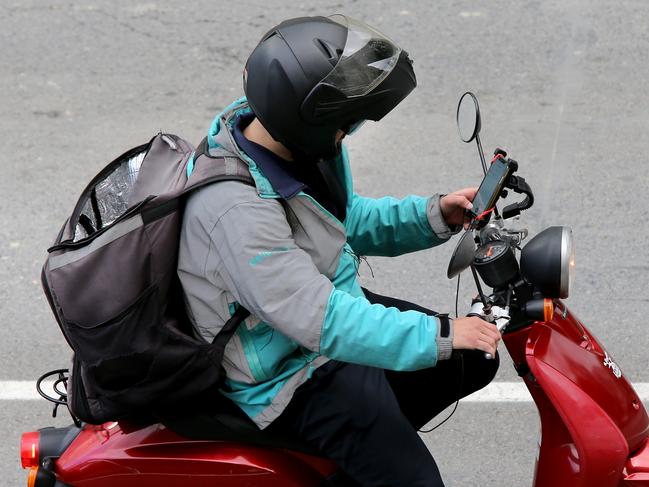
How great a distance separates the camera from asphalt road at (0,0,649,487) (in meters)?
4.45

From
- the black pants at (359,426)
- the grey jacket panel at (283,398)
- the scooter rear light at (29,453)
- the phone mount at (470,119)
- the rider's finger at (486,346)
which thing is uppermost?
the phone mount at (470,119)

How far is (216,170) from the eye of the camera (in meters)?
2.54

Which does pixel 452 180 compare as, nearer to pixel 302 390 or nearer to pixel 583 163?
pixel 583 163

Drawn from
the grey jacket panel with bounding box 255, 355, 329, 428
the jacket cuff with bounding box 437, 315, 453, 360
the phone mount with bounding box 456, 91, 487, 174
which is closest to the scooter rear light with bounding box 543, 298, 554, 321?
the jacket cuff with bounding box 437, 315, 453, 360

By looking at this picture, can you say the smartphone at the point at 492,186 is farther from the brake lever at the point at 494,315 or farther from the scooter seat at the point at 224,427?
the scooter seat at the point at 224,427

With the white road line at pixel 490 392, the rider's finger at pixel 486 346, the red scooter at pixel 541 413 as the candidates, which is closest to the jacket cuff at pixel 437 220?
the red scooter at pixel 541 413

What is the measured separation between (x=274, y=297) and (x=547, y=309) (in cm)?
66

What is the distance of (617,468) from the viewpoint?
2.70m

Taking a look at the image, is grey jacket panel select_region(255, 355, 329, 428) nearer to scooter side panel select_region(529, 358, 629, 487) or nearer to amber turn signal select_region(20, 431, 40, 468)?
scooter side panel select_region(529, 358, 629, 487)

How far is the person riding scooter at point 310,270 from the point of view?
2457 mm

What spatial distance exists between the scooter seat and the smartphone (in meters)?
0.74

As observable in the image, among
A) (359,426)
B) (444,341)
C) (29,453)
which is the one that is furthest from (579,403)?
(29,453)

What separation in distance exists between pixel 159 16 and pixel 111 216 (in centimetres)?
432

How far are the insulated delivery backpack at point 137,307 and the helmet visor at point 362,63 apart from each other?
319mm
